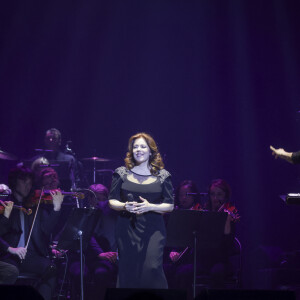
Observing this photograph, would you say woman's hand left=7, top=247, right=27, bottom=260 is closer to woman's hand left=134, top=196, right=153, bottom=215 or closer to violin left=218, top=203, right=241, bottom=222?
woman's hand left=134, top=196, right=153, bottom=215

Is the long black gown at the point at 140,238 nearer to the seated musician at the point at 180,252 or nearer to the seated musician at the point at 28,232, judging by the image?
the seated musician at the point at 28,232

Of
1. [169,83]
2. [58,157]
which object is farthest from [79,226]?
[169,83]

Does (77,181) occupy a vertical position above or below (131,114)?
below

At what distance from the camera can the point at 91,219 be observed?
16.7ft

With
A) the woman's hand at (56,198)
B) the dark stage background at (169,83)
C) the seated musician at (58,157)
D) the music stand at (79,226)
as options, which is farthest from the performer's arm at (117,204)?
Answer: the dark stage background at (169,83)

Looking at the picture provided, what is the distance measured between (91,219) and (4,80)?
5.64m

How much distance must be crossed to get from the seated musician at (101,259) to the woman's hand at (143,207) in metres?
2.00

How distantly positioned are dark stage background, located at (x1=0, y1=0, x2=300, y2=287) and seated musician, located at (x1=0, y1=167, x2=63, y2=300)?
408cm

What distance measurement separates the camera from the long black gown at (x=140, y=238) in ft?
13.4

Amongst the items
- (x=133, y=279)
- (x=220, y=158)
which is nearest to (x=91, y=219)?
(x=133, y=279)

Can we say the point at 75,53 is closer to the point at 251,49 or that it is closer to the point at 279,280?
the point at 251,49

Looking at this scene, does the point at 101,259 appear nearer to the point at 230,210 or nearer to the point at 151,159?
the point at 230,210

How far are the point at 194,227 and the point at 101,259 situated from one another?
160cm

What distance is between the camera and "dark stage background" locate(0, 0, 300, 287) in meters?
8.53
